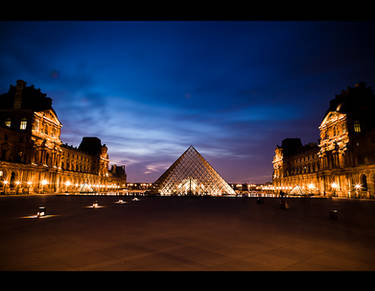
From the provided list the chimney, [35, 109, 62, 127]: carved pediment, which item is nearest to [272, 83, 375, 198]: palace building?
[35, 109, 62, 127]: carved pediment

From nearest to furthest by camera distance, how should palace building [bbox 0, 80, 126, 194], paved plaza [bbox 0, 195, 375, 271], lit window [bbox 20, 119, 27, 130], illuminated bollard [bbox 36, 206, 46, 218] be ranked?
1. paved plaza [bbox 0, 195, 375, 271]
2. illuminated bollard [bbox 36, 206, 46, 218]
3. palace building [bbox 0, 80, 126, 194]
4. lit window [bbox 20, 119, 27, 130]

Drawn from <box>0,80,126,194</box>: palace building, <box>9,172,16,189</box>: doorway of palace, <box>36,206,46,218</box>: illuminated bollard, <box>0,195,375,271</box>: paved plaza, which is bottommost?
<box>0,195,375,271</box>: paved plaza

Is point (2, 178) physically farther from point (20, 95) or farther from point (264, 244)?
point (264, 244)

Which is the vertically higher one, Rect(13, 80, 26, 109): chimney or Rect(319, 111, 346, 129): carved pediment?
Rect(13, 80, 26, 109): chimney

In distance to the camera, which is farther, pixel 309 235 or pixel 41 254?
pixel 309 235

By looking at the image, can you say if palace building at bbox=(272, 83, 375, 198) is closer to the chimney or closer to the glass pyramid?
the glass pyramid

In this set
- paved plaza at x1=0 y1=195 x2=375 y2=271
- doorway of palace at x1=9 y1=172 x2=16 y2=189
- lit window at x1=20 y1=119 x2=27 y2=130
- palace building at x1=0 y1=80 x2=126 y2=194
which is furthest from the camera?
lit window at x1=20 y1=119 x2=27 y2=130

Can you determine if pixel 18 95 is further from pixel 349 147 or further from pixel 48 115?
pixel 349 147

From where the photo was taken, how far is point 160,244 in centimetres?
478

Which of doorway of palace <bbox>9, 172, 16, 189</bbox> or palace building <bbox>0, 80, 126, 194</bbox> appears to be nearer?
doorway of palace <bbox>9, 172, 16, 189</bbox>

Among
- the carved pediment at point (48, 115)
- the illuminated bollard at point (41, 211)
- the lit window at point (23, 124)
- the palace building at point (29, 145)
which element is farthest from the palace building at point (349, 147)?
the lit window at point (23, 124)

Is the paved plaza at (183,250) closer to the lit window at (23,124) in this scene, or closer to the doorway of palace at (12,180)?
the doorway of palace at (12,180)
